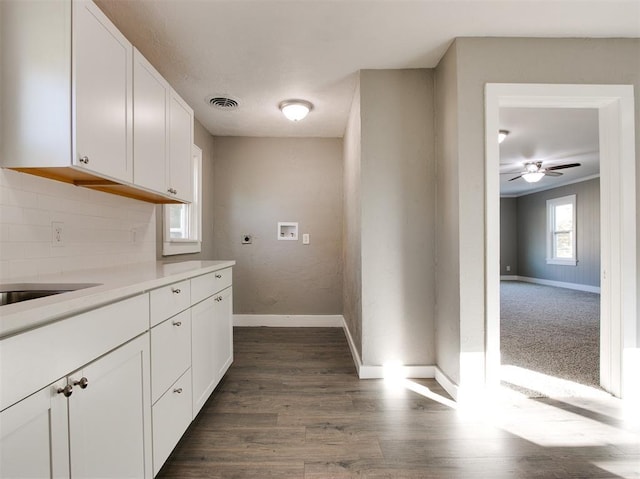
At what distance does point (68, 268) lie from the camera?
158cm

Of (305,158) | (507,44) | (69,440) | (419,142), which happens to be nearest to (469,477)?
(69,440)

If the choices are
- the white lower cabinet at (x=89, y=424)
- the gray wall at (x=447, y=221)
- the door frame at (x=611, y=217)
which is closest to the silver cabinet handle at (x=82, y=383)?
the white lower cabinet at (x=89, y=424)

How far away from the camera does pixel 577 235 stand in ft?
22.9

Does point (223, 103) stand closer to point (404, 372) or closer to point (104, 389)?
point (104, 389)

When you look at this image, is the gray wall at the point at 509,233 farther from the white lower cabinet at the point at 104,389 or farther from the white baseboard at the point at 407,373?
the white lower cabinet at the point at 104,389

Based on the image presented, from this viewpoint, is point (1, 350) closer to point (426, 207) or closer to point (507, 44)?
point (426, 207)

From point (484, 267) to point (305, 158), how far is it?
2602 mm

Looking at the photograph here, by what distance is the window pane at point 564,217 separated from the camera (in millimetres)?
7172

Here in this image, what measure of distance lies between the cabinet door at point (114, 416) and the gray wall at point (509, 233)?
32.4 ft

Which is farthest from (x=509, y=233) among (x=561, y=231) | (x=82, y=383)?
(x=82, y=383)

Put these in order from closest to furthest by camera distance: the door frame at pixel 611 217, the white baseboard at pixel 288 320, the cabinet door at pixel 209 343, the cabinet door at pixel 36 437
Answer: the cabinet door at pixel 36 437 < the cabinet door at pixel 209 343 < the door frame at pixel 611 217 < the white baseboard at pixel 288 320

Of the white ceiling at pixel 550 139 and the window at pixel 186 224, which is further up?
the white ceiling at pixel 550 139

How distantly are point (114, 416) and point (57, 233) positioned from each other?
1048 millimetres

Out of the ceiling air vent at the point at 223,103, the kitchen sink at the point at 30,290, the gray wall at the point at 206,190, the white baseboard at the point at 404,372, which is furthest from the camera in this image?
the gray wall at the point at 206,190
